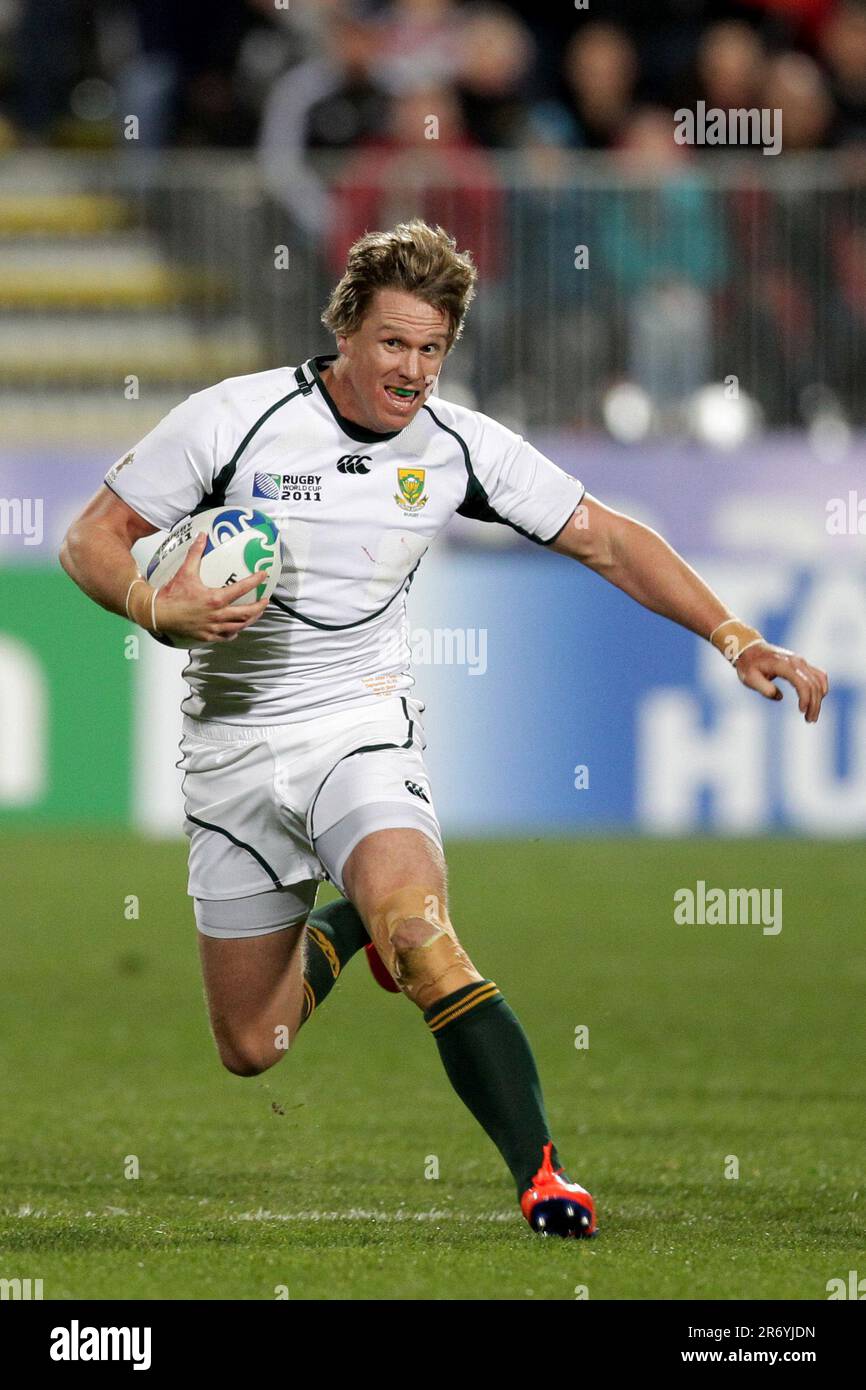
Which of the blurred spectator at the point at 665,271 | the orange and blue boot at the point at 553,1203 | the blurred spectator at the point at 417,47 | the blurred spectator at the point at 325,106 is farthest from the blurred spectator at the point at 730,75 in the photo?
the orange and blue boot at the point at 553,1203

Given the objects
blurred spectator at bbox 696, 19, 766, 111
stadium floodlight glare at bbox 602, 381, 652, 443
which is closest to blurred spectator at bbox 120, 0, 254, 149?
blurred spectator at bbox 696, 19, 766, 111

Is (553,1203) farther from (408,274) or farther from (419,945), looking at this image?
(408,274)

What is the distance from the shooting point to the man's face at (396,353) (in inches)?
209

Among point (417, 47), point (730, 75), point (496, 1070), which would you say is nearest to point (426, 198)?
point (417, 47)

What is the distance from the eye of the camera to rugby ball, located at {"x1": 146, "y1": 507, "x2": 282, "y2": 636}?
518cm

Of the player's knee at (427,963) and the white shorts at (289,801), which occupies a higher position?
the white shorts at (289,801)

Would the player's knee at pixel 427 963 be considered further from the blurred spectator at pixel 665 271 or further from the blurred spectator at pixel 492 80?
the blurred spectator at pixel 492 80

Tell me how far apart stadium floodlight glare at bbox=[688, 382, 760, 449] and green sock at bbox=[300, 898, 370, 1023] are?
25.1 feet

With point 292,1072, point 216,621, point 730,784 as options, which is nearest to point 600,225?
point 730,784

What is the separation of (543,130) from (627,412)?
2740 millimetres

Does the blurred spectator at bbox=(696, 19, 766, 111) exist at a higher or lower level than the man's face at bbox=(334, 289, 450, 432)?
higher

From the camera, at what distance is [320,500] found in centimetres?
559

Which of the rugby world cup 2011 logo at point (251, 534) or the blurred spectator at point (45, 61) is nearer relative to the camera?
the rugby world cup 2011 logo at point (251, 534)

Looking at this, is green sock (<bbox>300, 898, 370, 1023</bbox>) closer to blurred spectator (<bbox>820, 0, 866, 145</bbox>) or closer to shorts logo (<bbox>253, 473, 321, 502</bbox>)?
shorts logo (<bbox>253, 473, 321, 502</bbox>)
